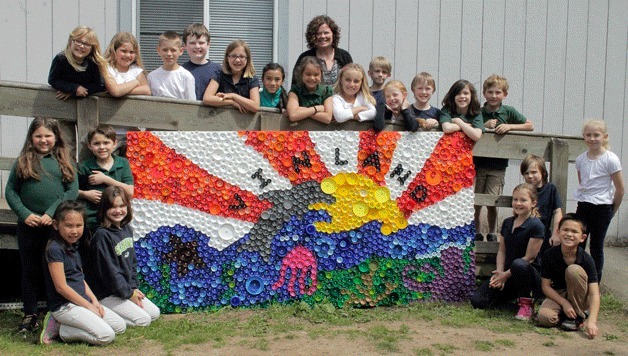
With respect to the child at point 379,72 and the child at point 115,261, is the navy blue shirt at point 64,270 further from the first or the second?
the child at point 379,72

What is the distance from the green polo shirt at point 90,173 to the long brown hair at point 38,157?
0.18 meters

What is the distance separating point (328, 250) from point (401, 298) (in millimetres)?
718

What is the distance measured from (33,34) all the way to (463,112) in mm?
4191

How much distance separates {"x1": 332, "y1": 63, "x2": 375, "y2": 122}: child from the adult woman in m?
0.35

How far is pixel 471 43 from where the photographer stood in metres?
8.27

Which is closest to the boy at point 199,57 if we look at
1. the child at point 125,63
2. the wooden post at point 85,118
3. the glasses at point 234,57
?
the glasses at point 234,57

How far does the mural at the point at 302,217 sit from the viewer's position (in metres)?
5.90

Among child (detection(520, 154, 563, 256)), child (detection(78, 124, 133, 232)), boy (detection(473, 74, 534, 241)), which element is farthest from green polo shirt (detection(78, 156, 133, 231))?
child (detection(520, 154, 563, 256))

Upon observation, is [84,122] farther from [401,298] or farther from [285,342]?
[401,298]

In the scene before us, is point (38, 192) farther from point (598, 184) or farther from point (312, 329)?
point (598, 184)

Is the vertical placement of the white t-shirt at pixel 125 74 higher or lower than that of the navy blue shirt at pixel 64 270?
higher

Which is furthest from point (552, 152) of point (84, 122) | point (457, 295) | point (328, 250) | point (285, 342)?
point (84, 122)

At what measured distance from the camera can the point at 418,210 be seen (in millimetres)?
6324

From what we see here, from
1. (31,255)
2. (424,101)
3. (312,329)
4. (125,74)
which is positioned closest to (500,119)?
(424,101)
